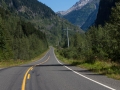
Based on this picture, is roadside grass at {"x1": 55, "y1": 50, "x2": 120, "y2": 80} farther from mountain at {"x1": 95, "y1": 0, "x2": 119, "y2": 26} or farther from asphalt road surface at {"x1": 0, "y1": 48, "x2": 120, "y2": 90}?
mountain at {"x1": 95, "y1": 0, "x2": 119, "y2": 26}

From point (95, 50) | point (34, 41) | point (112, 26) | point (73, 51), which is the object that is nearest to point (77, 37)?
point (34, 41)

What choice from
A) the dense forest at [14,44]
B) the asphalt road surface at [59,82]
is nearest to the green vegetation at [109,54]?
the asphalt road surface at [59,82]

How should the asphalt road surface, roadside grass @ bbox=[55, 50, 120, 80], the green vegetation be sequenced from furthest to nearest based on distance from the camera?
the green vegetation, roadside grass @ bbox=[55, 50, 120, 80], the asphalt road surface

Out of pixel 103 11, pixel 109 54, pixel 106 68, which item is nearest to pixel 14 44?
pixel 109 54

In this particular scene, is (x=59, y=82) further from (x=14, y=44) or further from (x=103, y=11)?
(x=103, y=11)

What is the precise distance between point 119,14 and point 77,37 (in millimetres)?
114505

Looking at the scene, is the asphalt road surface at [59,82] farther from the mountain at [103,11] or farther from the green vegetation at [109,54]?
the mountain at [103,11]

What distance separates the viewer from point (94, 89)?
1088cm

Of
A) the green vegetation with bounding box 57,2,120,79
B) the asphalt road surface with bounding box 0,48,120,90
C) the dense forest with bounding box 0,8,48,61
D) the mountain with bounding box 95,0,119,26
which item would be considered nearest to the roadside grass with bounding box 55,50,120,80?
the green vegetation with bounding box 57,2,120,79

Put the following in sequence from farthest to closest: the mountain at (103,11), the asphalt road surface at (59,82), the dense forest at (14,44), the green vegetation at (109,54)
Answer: the mountain at (103,11), the dense forest at (14,44), the green vegetation at (109,54), the asphalt road surface at (59,82)

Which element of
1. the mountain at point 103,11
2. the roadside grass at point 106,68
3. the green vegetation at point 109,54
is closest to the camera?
the roadside grass at point 106,68

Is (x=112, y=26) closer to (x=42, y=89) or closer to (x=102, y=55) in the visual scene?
(x=42, y=89)

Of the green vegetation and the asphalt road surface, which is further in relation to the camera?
the green vegetation

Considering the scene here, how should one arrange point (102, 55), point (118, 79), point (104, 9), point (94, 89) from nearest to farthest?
1. point (94, 89)
2. point (118, 79)
3. point (102, 55)
4. point (104, 9)
